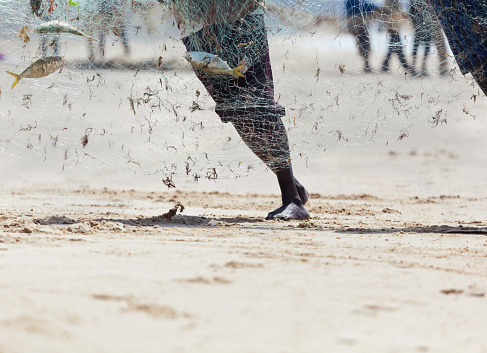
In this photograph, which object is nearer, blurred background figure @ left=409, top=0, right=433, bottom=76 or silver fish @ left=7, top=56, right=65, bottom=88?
silver fish @ left=7, top=56, right=65, bottom=88

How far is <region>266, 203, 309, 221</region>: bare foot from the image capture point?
168 inches

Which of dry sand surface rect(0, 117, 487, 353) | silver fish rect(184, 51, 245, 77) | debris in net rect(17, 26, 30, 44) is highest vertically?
debris in net rect(17, 26, 30, 44)

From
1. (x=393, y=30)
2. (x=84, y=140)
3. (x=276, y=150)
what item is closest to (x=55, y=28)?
(x=84, y=140)

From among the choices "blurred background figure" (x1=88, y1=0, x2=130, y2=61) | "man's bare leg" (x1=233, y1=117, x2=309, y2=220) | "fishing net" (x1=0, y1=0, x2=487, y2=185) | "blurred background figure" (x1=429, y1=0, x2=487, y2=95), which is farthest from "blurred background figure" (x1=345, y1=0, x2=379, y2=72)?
"blurred background figure" (x1=88, y1=0, x2=130, y2=61)

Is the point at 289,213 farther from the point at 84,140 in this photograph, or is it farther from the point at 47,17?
the point at 47,17

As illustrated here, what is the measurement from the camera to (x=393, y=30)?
3883mm

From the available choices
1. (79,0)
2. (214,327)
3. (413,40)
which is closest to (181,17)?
(79,0)

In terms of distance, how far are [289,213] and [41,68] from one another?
2024 mm

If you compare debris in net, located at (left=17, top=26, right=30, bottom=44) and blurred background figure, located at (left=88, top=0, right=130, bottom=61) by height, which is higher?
blurred background figure, located at (left=88, top=0, right=130, bottom=61)

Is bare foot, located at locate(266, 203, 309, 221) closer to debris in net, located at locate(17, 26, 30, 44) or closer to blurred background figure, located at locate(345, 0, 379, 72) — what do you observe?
blurred background figure, located at locate(345, 0, 379, 72)

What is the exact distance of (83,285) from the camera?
1878mm

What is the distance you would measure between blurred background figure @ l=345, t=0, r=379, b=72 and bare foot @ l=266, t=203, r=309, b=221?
3.83 feet

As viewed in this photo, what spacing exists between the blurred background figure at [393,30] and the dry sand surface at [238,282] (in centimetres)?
67

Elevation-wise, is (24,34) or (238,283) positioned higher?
(24,34)
